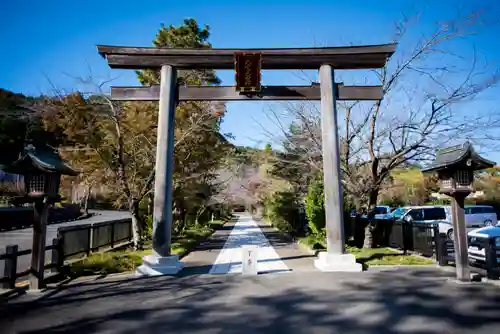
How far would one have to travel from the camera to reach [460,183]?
7.53 meters

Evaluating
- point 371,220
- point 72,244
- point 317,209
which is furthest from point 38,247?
point 317,209

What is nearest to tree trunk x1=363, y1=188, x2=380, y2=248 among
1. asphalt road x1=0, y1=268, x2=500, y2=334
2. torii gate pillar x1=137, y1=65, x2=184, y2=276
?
asphalt road x1=0, y1=268, x2=500, y2=334

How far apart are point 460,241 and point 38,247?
9934 millimetres

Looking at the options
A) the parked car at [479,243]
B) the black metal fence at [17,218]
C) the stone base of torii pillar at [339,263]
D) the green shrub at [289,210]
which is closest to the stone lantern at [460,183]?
the parked car at [479,243]

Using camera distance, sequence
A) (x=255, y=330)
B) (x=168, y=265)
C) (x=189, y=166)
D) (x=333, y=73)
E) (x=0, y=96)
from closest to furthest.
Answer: (x=255, y=330)
(x=168, y=265)
(x=333, y=73)
(x=189, y=166)
(x=0, y=96)

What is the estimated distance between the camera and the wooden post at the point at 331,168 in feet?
29.9

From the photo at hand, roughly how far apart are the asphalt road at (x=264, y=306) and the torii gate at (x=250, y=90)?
6.22 feet

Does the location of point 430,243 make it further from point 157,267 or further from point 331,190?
point 157,267

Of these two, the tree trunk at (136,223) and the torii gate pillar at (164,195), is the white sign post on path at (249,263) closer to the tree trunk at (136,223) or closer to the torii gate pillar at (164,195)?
the torii gate pillar at (164,195)

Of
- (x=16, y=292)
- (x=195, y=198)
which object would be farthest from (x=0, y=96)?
(x=16, y=292)

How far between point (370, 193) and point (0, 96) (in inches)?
1591

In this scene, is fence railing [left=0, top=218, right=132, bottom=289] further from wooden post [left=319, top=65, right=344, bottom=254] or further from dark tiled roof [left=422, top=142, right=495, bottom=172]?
dark tiled roof [left=422, top=142, right=495, bottom=172]

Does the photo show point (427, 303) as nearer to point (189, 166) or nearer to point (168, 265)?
point (168, 265)

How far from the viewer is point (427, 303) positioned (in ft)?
18.8
